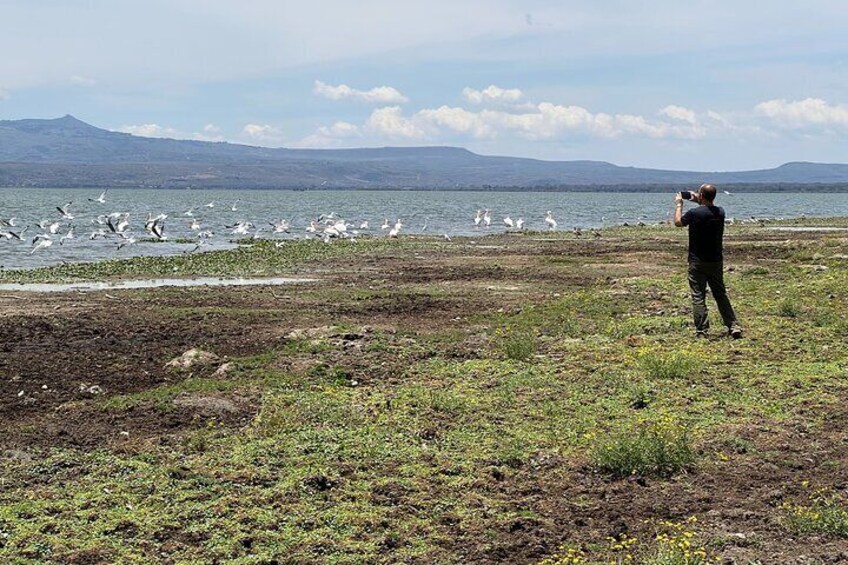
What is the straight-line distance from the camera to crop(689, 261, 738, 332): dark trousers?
15.1 metres

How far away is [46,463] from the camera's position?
9.63 metres

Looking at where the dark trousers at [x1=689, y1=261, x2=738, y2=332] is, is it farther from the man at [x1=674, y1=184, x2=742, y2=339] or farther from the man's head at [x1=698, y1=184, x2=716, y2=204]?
the man's head at [x1=698, y1=184, x2=716, y2=204]

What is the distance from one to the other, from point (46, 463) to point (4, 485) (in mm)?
660

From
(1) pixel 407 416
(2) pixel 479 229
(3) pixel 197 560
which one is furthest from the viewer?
(2) pixel 479 229

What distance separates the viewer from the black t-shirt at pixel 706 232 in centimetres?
1505

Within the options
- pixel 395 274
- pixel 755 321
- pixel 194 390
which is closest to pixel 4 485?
pixel 194 390

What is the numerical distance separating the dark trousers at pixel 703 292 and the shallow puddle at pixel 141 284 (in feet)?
46.8

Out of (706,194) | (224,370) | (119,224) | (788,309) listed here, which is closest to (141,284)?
(224,370)

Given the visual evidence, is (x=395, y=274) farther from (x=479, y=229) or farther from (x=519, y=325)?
(x=479, y=229)

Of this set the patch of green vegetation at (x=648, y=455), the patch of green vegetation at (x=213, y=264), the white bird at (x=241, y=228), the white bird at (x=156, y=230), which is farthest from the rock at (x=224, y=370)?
the white bird at (x=241, y=228)

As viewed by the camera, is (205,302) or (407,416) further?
(205,302)

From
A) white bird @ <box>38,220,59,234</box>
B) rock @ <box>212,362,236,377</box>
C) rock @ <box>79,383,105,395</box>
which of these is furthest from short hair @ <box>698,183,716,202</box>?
white bird @ <box>38,220,59,234</box>

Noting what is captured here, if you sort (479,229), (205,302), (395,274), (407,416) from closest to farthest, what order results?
(407,416), (205,302), (395,274), (479,229)

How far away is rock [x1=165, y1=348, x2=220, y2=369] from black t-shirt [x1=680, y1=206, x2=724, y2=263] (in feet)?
24.1
